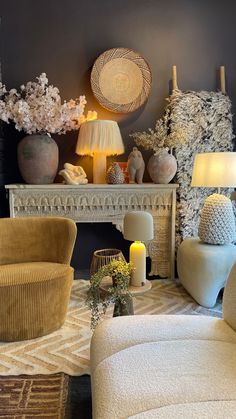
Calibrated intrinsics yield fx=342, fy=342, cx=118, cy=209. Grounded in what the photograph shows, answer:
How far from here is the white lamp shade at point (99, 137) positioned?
304cm

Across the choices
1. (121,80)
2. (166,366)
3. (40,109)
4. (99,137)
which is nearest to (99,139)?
(99,137)

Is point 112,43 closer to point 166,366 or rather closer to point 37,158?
Result: point 37,158

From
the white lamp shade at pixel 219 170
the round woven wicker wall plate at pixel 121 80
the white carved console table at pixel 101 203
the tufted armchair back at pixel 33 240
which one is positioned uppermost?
the round woven wicker wall plate at pixel 121 80

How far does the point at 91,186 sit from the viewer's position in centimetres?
308

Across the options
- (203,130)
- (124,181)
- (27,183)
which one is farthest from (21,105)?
(203,130)

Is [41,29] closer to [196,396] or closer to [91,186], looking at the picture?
[91,186]

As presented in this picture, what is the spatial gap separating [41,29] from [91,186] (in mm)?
1608

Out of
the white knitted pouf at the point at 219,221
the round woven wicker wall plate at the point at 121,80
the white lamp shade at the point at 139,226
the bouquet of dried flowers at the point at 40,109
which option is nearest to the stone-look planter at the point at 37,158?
the bouquet of dried flowers at the point at 40,109

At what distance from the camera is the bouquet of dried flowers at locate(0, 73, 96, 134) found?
2994mm

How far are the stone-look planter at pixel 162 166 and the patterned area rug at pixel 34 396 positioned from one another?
6.26 ft

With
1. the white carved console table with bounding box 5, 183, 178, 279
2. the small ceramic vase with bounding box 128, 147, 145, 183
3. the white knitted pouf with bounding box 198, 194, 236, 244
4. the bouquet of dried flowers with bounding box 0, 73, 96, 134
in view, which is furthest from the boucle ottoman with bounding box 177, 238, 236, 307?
the bouquet of dried flowers with bounding box 0, 73, 96, 134

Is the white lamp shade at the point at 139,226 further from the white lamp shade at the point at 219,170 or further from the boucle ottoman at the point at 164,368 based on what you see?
the boucle ottoman at the point at 164,368

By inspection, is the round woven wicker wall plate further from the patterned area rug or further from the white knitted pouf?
the patterned area rug

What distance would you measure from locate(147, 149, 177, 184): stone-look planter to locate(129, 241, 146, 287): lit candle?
787 mm
